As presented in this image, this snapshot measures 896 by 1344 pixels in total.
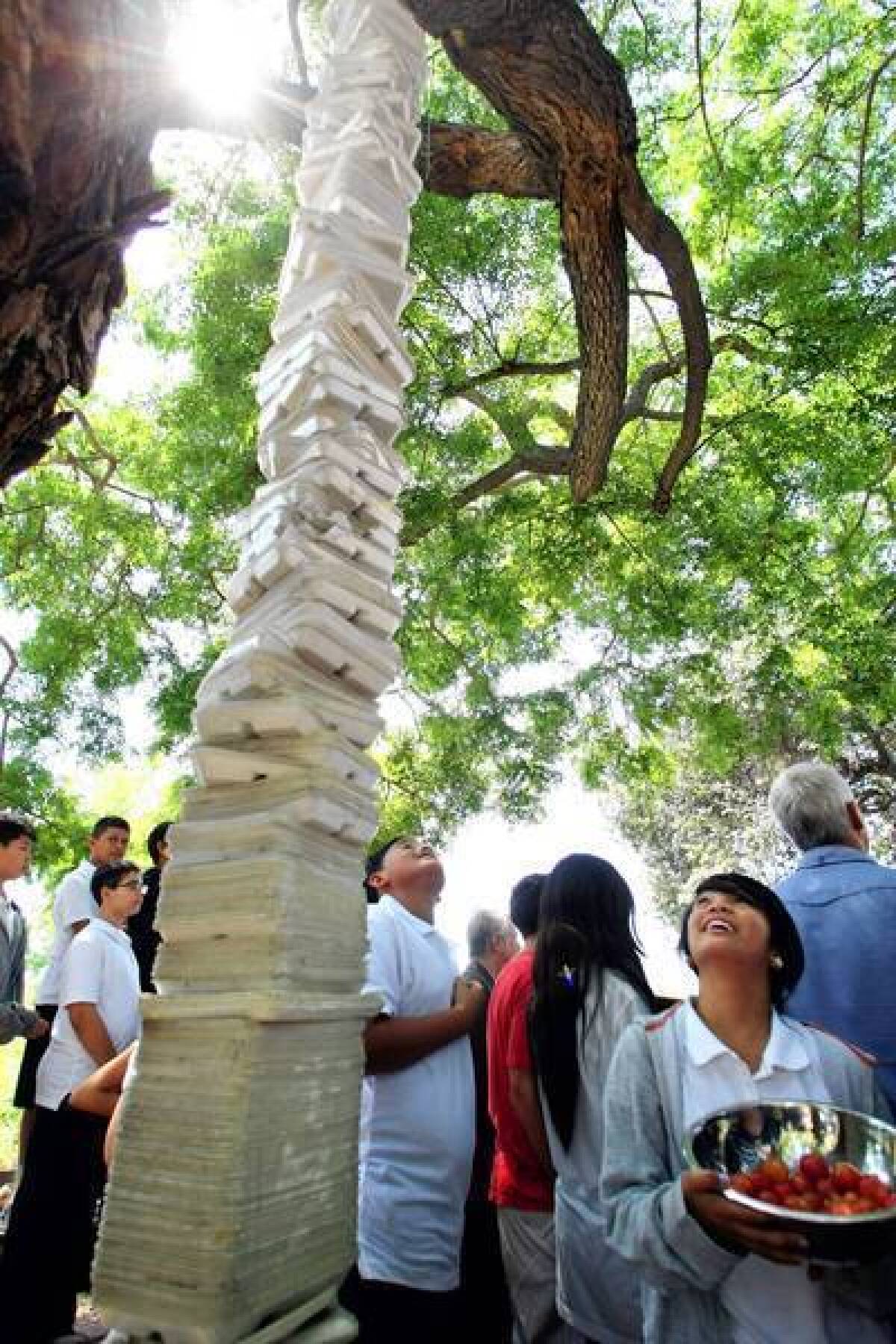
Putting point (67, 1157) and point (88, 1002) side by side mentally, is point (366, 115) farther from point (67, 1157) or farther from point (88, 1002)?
point (67, 1157)

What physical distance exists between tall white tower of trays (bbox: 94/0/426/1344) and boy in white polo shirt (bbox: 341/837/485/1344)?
2.42ft

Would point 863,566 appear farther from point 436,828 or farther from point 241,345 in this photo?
point 241,345

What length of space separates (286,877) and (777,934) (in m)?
1.30

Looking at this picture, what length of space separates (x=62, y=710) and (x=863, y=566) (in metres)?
7.95

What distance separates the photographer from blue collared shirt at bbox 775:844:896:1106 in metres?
2.31

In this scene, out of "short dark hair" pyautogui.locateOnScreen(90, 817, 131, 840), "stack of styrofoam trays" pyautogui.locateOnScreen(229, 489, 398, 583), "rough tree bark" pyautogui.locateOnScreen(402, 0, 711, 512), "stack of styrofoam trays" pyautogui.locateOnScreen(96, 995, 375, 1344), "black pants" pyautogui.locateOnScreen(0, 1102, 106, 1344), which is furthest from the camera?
"short dark hair" pyautogui.locateOnScreen(90, 817, 131, 840)

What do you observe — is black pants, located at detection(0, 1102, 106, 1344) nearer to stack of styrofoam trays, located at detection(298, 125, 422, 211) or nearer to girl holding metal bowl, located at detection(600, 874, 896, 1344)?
girl holding metal bowl, located at detection(600, 874, 896, 1344)

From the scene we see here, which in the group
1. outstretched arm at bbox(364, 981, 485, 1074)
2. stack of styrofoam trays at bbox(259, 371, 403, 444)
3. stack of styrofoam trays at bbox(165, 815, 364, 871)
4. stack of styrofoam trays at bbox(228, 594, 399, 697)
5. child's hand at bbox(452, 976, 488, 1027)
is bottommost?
outstretched arm at bbox(364, 981, 485, 1074)

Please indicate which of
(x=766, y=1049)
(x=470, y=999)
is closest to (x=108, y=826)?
(x=470, y=999)

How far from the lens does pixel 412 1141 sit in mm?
2311

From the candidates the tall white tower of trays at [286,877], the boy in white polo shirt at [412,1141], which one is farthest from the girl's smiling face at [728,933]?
the tall white tower of trays at [286,877]

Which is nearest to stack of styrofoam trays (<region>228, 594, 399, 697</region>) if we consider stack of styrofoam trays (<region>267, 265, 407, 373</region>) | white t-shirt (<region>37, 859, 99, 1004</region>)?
stack of styrofoam trays (<region>267, 265, 407, 373</region>)

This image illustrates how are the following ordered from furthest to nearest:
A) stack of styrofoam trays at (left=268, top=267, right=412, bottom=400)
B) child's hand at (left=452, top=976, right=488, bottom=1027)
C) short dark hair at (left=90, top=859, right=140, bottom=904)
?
1. short dark hair at (left=90, top=859, right=140, bottom=904)
2. child's hand at (left=452, top=976, right=488, bottom=1027)
3. stack of styrofoam trays at (left=268, top=267, right=412, bottom=400)

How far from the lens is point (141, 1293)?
1.12 meters
